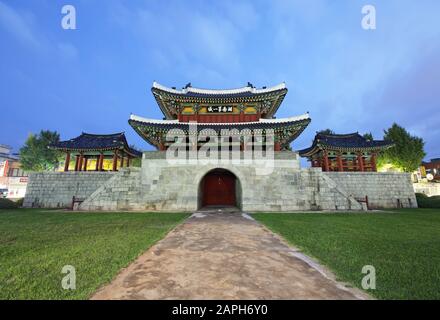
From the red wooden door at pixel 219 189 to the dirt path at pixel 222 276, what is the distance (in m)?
13.3

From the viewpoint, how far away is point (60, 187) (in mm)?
17641

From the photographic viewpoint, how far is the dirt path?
2.52 meters

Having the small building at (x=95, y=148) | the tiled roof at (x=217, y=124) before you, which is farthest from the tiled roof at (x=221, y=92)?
the small building at (x=95, y=148)

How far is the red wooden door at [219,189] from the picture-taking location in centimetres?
1817

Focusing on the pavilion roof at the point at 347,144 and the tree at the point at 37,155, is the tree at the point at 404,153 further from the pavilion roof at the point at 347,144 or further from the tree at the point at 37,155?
the tree at the point at 37,155

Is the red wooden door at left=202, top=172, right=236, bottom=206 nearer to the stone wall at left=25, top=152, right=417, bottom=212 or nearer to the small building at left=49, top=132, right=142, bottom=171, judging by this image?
the stone wall at left=25, top=152, right=417, bottom=212

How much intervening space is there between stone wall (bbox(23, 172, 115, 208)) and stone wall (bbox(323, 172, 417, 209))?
21.8m

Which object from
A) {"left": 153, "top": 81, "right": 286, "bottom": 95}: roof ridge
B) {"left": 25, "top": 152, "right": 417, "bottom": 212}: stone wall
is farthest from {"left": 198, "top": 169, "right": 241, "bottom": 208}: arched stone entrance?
{"left": 153, "top": 81, "right": 286, "bottom": 95}: roof ridge

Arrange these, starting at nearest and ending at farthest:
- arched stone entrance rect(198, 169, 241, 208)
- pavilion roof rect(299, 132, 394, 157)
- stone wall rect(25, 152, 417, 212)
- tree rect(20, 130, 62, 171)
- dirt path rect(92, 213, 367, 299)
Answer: dirt path rect(92, 213, 367, 299) < stone wall rect(25, 152, 417, 212) < arched stone entrance rect(198, 169, 241, 208) < pavilion roof rect(299, 132, 394, 157) < tree rect(20, 130, 62, 171)

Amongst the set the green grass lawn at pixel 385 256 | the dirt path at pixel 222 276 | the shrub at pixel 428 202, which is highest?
the shrub at pixel 428 202

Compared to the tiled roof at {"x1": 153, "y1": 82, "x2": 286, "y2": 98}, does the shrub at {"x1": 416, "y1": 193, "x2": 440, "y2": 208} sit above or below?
below

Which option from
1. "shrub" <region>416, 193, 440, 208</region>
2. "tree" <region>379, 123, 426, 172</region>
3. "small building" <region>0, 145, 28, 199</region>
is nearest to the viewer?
"shrub" <region>416, 193, 440, 208</region>

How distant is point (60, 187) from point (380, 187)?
29758 mm

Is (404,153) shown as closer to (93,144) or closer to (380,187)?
(380,187)
